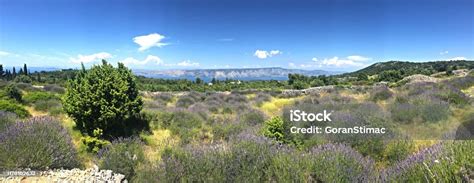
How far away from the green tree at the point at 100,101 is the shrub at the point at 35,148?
1981 millimetres

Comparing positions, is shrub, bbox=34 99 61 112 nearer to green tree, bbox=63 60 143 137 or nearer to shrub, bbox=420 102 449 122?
green tree, bbox=63 60 143 137

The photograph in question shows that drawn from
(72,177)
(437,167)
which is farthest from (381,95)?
(72,177)

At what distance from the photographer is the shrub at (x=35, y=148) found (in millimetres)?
4633

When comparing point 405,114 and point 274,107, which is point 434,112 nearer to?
point 405,114

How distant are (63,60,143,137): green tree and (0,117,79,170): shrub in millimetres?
1981

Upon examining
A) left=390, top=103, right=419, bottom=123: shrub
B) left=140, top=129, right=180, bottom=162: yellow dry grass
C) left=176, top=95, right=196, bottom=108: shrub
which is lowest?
left=140, top=129, right=180, bottom=162: yellow dry grass

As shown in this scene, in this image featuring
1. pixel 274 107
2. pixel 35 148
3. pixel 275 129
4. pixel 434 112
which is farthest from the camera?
pixel 274 107

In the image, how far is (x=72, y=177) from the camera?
4.48 metres

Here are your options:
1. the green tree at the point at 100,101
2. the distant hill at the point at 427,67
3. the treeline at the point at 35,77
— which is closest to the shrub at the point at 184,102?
the green tree at the point at 100,101

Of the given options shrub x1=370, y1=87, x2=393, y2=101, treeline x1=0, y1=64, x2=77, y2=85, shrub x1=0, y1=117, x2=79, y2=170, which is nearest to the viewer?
shrub x1=0, y1=117, x2=79, y2=170

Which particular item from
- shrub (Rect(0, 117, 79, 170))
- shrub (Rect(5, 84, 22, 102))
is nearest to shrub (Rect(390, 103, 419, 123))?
shrub (Rect(0, 117, 79, 170))

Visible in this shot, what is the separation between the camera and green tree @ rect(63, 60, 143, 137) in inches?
298

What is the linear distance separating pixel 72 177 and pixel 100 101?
342 cm

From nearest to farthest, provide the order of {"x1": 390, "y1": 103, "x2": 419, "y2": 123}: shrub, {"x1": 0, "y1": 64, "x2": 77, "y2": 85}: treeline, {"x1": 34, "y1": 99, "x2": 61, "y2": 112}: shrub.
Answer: {"x1": 390, "y1": 103, "x2": 419, "y2": 123}: shrub
{"x1": 34, "y1": 99, "x2": 61, "y2": 112}: shrub
{"x1": 0, "y1": 64, "x2": 77, "y2": 85}: treeline
